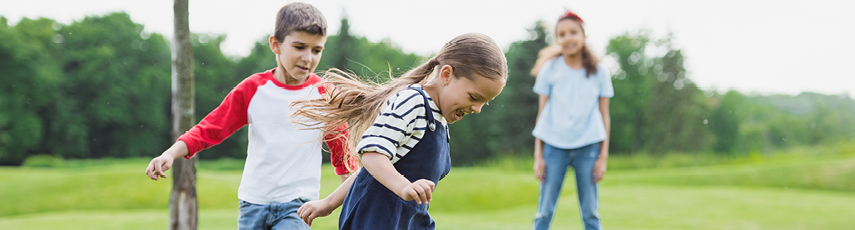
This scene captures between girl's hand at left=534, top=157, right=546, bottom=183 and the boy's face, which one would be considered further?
girl's hand at left=534, top=157, right=546, bottom=183

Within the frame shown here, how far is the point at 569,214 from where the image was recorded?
8672 mm

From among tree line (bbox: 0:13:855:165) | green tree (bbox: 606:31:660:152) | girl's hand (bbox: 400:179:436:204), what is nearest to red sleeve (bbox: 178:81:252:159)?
girl's hand (bbox: 400:179:436:204)

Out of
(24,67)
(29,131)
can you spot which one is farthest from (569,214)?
(24,67)

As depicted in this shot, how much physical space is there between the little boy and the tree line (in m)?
22.0

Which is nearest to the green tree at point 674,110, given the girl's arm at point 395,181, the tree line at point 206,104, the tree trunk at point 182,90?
the tree line at point 206,104

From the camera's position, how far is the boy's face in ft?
8.50

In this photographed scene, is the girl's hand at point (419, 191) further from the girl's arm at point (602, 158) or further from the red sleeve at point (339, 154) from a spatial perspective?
the girl's arm at point (602, 158)

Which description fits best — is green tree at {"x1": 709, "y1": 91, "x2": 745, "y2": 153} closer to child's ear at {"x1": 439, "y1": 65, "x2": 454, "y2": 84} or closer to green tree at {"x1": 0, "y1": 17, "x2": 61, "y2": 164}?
child's ear at {"x1": 439, "y1": 65, "x2": 454, "y2": 84}

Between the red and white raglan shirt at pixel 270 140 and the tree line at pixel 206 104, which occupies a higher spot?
the red and white raglan shirt at pixel 270 140

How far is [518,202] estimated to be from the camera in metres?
11.1

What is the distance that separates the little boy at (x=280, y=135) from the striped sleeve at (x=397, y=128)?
667 millimetres

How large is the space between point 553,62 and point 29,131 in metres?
25.3

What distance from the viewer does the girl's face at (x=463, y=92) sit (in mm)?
1860

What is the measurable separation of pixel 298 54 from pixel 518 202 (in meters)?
9.07
